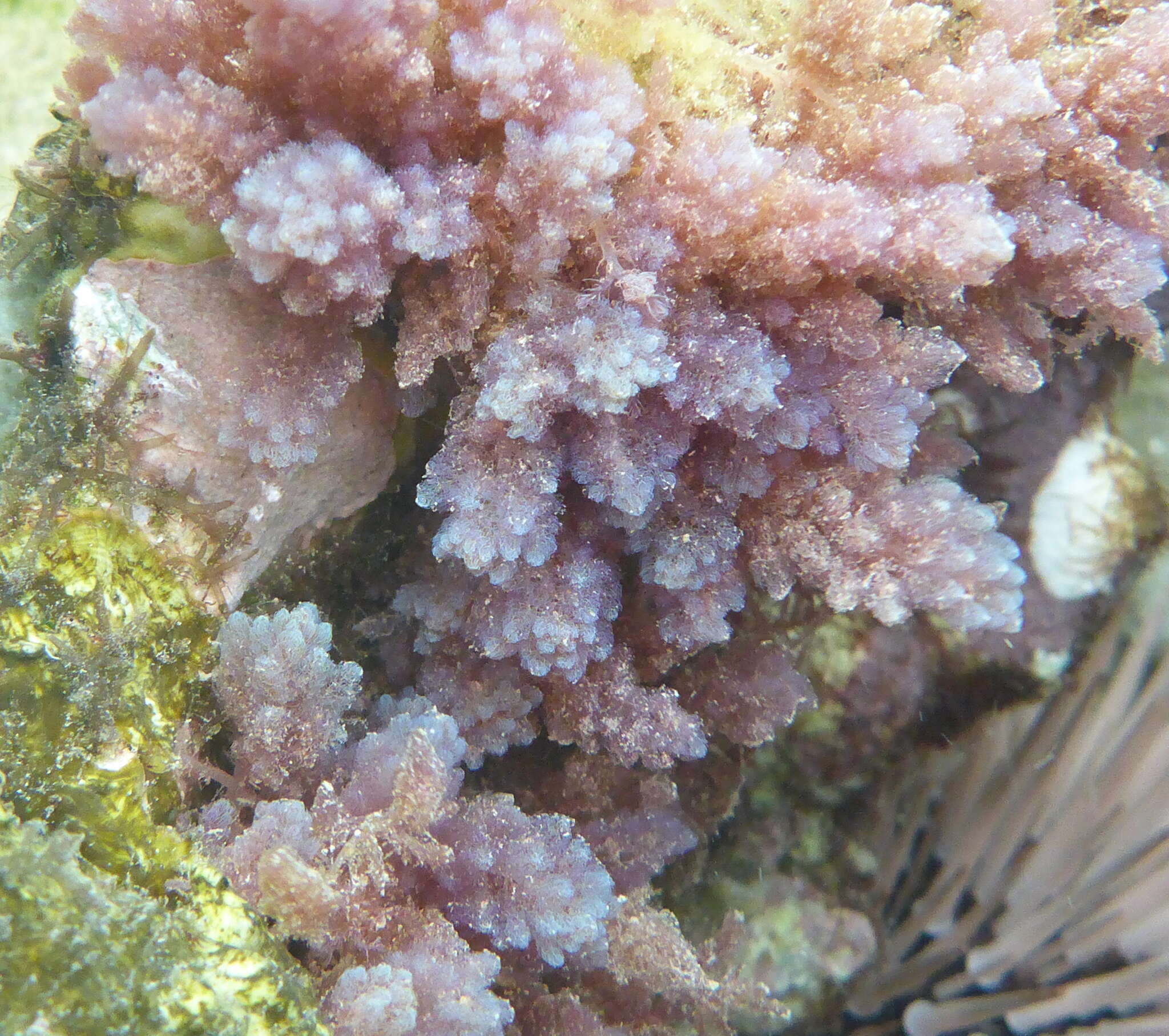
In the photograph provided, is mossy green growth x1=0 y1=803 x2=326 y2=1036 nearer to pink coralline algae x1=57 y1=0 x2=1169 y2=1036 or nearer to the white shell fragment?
pink coralline algae x1=57 y1=0 x2=1169 y2=1036

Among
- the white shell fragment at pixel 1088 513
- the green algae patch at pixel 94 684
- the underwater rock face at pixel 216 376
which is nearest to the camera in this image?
the green algae patch at pixel 94 684

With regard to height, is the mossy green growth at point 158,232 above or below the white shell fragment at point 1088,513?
below

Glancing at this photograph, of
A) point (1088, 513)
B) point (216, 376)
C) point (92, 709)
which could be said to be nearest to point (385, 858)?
point (92, 709)

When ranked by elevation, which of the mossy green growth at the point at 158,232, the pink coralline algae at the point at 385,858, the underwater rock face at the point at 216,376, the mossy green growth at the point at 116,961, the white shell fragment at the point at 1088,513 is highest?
the white shell fragment at the point at 1088,513

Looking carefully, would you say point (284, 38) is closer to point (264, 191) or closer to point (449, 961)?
point (264, 191)

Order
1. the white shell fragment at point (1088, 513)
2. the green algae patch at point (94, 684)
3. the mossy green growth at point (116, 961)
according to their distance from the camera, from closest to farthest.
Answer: the mossy green growth at point (116, 961), the green algae patch at point (94, 684), the white shell fragment at point (1088, 513)

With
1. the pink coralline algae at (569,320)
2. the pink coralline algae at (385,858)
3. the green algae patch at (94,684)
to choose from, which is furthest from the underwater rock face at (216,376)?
the pink coralline algae at (385,858)

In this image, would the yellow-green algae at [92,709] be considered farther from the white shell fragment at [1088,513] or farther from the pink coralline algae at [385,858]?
the white shell fragment at [1088,513]

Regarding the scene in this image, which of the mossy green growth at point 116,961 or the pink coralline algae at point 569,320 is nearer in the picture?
the mossy green growth at point 116,961

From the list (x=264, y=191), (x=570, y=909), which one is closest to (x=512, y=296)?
(x=264, y=191)
